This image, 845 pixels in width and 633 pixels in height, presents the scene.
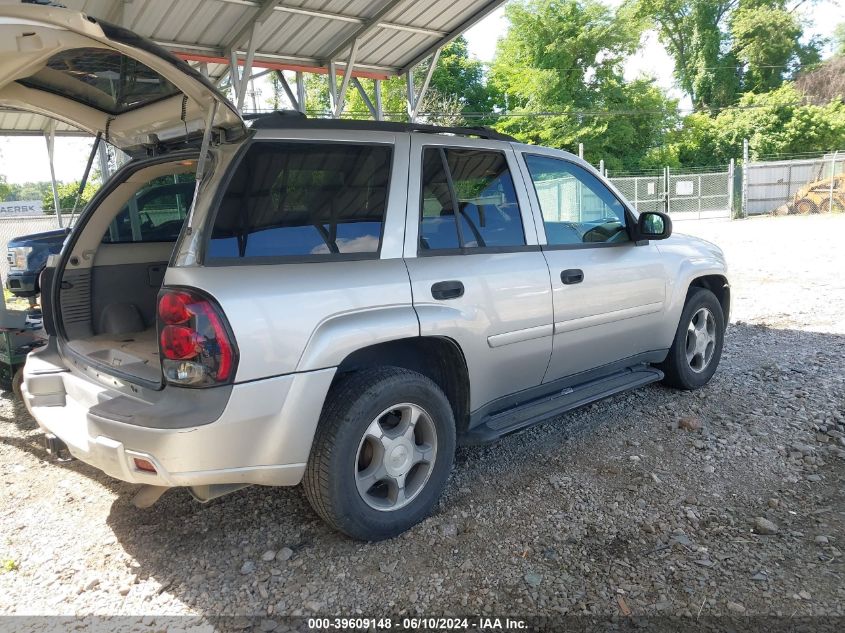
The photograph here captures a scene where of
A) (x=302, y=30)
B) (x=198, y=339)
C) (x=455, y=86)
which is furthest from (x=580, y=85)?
(x=198, y=339)

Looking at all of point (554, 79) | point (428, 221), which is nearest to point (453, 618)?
point (428, 221)

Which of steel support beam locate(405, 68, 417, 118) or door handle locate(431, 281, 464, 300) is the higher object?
steel support beam locate(405, 68, 417, 118)

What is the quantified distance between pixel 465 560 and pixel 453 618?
392 mm

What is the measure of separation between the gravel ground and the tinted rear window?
2.15m

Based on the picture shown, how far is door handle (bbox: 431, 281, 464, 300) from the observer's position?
10.1 feet

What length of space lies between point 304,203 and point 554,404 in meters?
1.94

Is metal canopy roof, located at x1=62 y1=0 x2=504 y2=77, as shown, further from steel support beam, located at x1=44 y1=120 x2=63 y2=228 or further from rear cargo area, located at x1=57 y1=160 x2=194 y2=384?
rear cargo area, located at x1=57 y1=160 x2=194 y2=384

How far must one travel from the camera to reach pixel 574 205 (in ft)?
13.5

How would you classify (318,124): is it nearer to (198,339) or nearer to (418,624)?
(198,339)

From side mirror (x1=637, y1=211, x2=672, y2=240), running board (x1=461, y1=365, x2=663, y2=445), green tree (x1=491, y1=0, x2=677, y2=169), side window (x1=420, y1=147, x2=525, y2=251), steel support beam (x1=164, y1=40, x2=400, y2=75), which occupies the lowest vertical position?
running board (x1=461, y1=365, x2=663, y2=445)

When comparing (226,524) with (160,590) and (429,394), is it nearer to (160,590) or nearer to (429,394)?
(160,590)

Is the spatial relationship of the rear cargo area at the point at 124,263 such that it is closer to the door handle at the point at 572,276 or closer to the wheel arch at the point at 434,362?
the wheel arch at the point at 434,362

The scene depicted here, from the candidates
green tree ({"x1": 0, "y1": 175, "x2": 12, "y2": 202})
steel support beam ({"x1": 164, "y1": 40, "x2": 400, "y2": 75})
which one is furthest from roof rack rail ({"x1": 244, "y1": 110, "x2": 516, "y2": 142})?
green tree ({"x1": 0, "y1": 175, "x2": 12, "y2": 202})

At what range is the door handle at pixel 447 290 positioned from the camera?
3072 mm
